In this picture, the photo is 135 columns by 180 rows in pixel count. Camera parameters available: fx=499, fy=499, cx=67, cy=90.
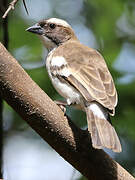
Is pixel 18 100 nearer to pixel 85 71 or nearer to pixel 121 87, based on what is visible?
pixel 85 71

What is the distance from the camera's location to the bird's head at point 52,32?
15.0 feet

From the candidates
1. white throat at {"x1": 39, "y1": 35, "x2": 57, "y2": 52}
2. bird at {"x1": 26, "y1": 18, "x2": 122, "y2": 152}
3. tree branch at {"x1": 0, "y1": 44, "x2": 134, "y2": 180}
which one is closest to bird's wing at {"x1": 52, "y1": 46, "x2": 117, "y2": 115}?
bird at {"x1": 26, "y1": 18, "x2": 122, "y2": 152}

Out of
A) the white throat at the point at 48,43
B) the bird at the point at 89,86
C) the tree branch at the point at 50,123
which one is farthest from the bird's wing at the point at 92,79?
the white throat at the point at 48,43

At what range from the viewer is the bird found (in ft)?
10.1

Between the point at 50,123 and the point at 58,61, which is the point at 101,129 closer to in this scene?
the point at 50,123

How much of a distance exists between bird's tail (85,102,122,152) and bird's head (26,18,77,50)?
1389 mm

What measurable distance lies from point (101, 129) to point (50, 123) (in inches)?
21.0

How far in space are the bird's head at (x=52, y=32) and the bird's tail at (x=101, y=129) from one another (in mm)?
1389

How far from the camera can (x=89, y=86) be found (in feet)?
11.1

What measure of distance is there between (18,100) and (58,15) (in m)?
3.64

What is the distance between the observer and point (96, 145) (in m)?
2.84

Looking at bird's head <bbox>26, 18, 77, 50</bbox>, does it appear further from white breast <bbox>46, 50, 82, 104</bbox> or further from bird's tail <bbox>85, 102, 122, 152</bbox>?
bird's tail <bbox>85, 102, 122, 152</bbox>

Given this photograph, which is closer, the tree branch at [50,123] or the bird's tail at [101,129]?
the tree branch at [50,123]

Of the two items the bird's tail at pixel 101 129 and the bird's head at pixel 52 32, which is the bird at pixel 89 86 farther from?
the bird's head at pixel 52 32
